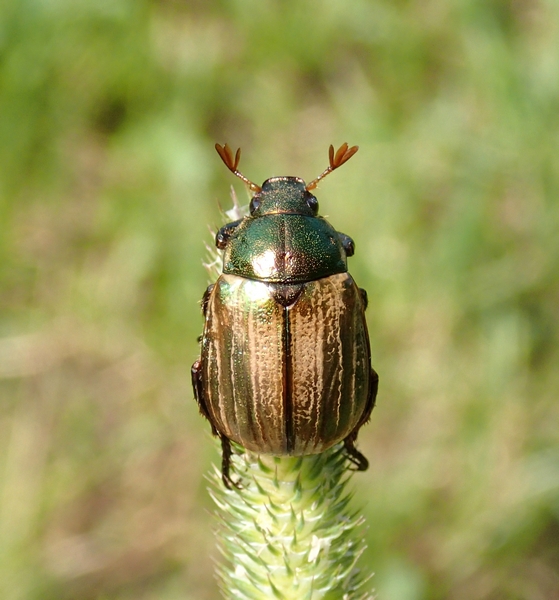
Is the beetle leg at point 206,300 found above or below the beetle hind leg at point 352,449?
above

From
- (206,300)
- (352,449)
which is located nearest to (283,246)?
(206,300)

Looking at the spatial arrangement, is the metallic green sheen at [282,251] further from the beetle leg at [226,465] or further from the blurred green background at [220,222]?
the blurred green background at [220,222]

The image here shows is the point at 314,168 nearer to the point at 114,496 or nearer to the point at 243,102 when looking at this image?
the point at 243,102

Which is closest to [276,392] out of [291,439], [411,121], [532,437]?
[291,439]

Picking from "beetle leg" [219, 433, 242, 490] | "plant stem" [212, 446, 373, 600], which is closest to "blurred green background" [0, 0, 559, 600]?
"plant stem" [212, 446, 373, 600]

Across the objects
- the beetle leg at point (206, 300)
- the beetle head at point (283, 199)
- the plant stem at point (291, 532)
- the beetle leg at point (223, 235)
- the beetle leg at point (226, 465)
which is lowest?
the plant stem at point (291, 532)

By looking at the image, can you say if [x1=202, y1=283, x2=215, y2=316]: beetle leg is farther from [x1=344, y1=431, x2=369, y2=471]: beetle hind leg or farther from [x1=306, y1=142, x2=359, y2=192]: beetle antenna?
[x1=344, y1=431, x2=369, y2=471]: beetle hind leg

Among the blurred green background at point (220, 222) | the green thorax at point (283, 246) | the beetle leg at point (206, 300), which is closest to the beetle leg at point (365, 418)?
the green thorax at point (283, 246)
